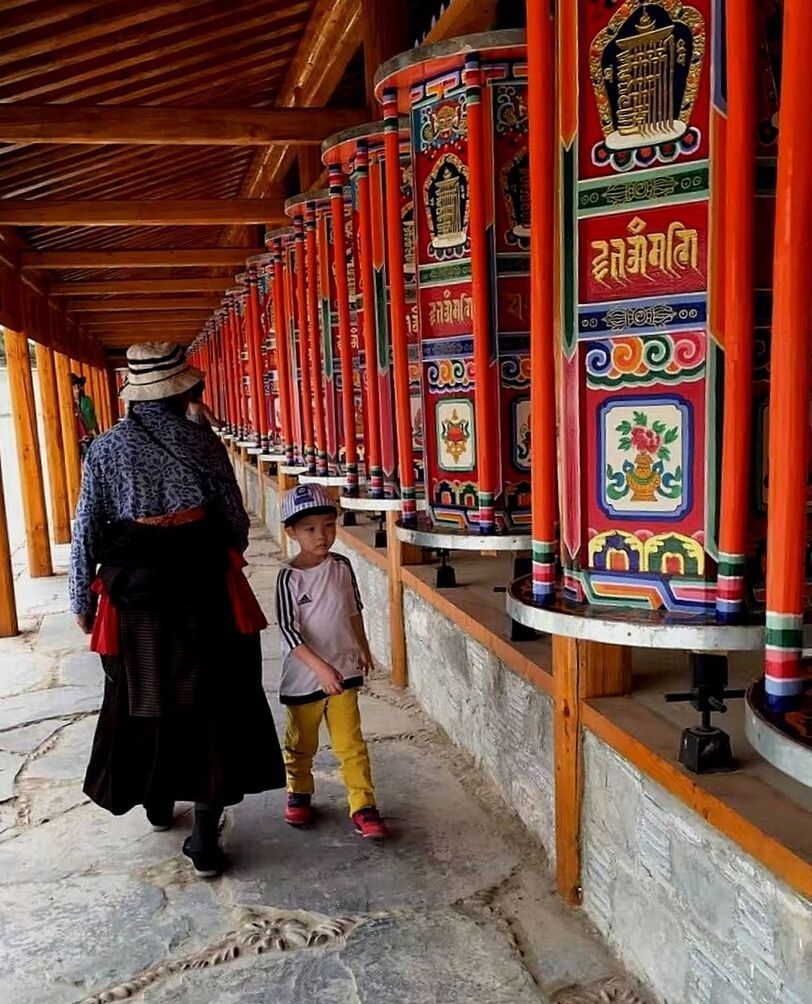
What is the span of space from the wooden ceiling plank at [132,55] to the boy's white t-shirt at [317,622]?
301cm

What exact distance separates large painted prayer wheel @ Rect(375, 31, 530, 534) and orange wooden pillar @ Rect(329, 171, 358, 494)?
4.33 feet

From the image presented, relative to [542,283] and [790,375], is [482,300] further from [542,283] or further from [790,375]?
[790,375]

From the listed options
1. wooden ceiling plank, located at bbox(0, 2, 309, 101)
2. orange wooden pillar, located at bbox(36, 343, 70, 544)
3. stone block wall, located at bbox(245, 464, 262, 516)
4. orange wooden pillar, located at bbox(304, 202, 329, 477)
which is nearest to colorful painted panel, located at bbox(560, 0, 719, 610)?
orange wooden pillar, located at bbox(304, 202, 329, 477)

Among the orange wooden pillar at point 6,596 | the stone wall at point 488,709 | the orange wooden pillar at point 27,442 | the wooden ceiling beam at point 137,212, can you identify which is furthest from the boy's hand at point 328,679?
the orange wooden pillar at point 27,442

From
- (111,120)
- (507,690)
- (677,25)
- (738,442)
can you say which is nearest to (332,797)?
(507,690)

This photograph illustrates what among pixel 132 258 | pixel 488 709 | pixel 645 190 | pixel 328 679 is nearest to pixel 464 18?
pixel 645 190

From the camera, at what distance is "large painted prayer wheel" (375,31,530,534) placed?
277cm

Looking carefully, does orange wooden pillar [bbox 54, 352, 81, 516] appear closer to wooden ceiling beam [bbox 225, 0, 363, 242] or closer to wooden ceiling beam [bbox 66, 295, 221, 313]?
wooden ceiling beam [bbox 66, 295, 221, 313]

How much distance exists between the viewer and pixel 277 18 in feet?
17.1

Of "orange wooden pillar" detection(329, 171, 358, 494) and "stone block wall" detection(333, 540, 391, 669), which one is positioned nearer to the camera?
"orange wooden pillar" detection(329, 171, 358, 494)

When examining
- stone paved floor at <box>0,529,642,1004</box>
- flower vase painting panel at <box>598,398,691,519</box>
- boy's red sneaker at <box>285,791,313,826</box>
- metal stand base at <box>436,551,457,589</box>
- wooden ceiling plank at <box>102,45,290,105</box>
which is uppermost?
wooden ceiling plank at <box>102,45,290,105</box>

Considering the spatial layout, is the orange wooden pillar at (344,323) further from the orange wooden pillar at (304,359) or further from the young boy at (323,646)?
the young boy at (323,646)

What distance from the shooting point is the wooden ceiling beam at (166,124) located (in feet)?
15.2

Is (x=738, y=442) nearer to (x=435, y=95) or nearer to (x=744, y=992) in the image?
(x=744, y=992)
